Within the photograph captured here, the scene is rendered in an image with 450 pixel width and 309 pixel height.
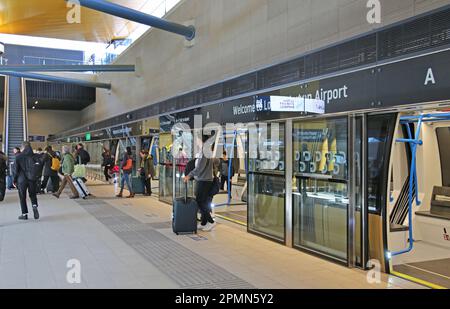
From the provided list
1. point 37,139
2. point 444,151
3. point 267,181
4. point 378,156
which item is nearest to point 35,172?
point 267,181

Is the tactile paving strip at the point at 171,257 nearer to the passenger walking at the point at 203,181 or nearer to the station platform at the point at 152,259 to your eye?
the station platform at the point at 152,259

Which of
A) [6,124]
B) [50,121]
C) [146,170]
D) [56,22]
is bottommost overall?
[146,170]

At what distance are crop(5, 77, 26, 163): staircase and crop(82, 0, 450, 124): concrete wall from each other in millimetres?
9248

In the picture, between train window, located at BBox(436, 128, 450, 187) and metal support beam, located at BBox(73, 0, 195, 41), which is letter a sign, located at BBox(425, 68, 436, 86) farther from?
metal support beam, located at BBox(73, 0, 195, 41)

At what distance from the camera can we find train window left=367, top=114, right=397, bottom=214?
486cm

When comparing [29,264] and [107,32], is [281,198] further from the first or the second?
Answer: [107,32]

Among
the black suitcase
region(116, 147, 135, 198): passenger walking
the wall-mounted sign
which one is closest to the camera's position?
the black suitcase

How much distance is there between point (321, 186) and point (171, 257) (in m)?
2.16

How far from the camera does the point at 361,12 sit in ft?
16.1

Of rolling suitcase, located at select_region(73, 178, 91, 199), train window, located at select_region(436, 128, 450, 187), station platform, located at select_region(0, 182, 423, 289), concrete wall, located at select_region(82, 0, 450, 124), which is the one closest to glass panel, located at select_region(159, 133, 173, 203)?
concrete wall, located at select_region(82, 0, 450, 124)

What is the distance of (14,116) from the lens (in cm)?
2262

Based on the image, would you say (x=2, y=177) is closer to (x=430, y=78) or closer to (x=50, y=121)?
(x=430, y=78)

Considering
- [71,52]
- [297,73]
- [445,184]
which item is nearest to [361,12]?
[297,73]
